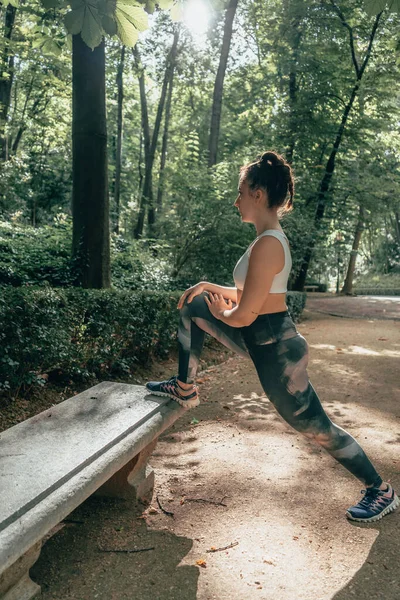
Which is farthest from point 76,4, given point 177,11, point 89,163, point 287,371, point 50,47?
point 89,163

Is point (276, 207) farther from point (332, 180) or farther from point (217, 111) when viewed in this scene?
point (332, 180)

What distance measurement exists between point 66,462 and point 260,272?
1370 millimetres

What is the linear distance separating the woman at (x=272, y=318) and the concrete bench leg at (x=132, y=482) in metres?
1.01

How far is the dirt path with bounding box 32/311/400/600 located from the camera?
102 inches

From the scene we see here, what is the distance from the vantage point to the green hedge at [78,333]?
15.5 ft

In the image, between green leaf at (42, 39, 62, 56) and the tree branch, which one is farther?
the tree branch

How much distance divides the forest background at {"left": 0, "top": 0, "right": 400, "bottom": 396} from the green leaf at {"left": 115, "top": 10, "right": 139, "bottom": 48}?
0.01m

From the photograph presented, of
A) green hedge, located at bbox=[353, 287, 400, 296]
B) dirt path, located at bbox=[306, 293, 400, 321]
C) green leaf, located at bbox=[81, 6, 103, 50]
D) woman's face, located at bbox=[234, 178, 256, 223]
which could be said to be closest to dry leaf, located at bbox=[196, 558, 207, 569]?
woman's face, located at bbox=[234, 178, 256, 223]

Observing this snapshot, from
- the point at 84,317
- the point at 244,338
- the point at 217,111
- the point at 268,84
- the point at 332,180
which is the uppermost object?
the point at 268,84

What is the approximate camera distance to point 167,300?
7.66m

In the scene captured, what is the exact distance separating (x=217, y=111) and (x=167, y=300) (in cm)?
1065

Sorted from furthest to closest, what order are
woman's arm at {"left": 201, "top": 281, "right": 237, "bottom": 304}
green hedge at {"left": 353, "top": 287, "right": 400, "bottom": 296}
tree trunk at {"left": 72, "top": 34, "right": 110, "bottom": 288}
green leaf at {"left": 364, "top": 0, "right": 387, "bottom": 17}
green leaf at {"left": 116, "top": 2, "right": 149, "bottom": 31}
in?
green hedge at {"left": 353, "top": 287, "right": 400, "bottom": 296}, tree trunk at {"left": 72, "top": 34, "right": 110, "bottom": 288}, green leaf at {"left": 116, "top": 2, "right": 149, "bottom": 31}, green leaf at {"left": 364, "top": 0, "right": 387, "bottom": 17}, woman's arm at {"left": 201, "top": 281, "right": 237, "bottom": 304}

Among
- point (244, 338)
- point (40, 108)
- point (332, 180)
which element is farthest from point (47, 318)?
point (40, 108)

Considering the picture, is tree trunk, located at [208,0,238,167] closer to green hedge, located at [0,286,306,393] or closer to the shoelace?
green hedge, located at [0,286,306,393]
